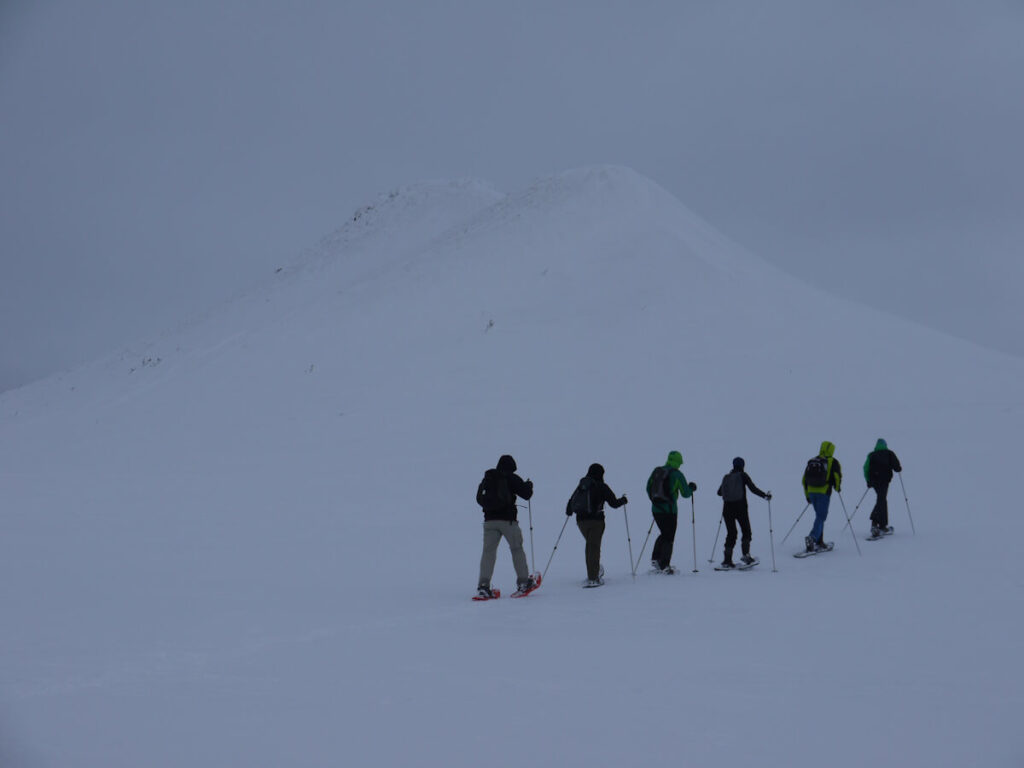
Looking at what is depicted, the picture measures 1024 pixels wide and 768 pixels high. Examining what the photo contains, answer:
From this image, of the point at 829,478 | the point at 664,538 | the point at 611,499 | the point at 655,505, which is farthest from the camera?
the point at 829,478

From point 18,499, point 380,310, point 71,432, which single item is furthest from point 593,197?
point 18,499

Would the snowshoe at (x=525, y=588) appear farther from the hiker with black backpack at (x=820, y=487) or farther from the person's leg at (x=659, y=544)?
the hiker with black backpack at (x=820, y=487)

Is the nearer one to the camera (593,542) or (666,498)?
(593,542)

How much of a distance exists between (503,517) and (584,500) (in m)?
1.19

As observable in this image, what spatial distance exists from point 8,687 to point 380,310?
30.4 m

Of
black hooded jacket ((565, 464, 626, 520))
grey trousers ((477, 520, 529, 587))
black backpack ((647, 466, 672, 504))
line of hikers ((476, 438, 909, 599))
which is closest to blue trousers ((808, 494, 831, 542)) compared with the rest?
line of hikers ((476, 438, 909, 599))

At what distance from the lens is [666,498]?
11406 millimetres

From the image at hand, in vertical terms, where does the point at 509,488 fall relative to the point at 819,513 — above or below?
above

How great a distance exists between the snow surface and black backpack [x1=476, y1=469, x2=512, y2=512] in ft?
4.23

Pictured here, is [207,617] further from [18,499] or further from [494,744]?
[18,499]

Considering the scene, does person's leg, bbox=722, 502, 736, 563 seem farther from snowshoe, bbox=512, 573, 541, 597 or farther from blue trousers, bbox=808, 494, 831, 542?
snowshoe, bbox=512, 573, 541, 597

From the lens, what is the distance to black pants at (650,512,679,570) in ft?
37.9

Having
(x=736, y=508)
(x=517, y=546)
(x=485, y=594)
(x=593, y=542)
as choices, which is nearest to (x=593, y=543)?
(x=593, y=542)

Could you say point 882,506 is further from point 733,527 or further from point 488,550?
point 488,550
